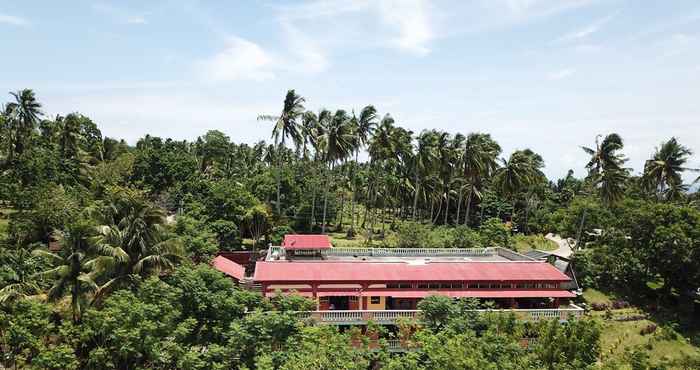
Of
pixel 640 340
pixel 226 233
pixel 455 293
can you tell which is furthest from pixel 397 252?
pixel 640 340

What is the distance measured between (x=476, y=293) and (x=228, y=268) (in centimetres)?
2041

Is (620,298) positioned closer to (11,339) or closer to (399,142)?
(399,142)

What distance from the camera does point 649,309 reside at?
40.9 m

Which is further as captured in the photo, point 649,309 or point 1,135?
point 1,135

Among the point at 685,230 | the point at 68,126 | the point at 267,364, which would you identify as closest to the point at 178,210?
the point at 68,126

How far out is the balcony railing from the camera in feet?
96.6

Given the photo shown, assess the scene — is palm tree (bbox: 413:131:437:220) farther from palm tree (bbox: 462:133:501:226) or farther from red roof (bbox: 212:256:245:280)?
red roof (bbox: 212:256:245:280)

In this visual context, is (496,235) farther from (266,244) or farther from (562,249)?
(266,244)

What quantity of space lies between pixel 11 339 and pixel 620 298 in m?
48.0

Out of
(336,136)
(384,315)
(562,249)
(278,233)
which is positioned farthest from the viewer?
(562,249)

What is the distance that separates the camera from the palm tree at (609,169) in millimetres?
53094

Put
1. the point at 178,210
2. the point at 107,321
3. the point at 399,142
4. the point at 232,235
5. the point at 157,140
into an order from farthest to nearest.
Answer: the point at 157,140
the point at 178,210
the point at 399,142
the point at 232,235
the point at 107,321

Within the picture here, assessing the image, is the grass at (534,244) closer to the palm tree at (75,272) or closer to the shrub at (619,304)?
the shrub at (619,304)

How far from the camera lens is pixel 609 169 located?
53469 millimetres
